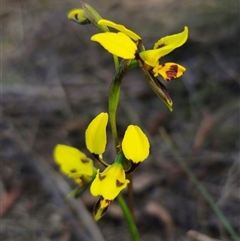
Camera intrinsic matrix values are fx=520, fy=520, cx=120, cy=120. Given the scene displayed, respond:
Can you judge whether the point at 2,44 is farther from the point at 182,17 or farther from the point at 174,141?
the point at 174,141

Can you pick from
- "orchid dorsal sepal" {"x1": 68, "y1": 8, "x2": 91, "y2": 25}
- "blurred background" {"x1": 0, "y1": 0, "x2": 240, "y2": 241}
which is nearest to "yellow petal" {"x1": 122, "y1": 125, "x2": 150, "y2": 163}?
"orchid dorsal sepal" {"x1": 68, "y1": 8, "x2": 91, "y2": 25}

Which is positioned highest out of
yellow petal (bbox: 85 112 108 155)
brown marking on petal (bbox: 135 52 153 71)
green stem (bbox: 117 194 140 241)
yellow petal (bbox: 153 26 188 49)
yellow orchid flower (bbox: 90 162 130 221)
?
yellow petal (bbox: 153 26 188 49)

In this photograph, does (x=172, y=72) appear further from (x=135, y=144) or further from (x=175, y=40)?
(x=135, y=144)

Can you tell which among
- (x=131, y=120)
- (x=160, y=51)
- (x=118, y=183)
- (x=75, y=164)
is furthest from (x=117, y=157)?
(x=131, y=120)

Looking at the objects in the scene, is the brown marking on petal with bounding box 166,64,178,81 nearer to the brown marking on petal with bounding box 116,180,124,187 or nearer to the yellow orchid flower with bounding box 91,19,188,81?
the yellow orchid flower with bounding box 91,19,188,81

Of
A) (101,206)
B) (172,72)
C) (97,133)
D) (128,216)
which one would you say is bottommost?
(128,216)
